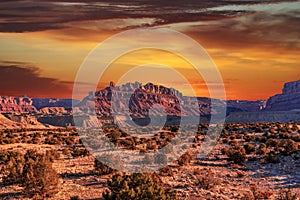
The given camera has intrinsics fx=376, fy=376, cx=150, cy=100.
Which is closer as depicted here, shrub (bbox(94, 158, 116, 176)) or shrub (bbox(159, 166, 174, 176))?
shrub (bbox(159, 166, 174, 176))

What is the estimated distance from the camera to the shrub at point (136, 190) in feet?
48.6

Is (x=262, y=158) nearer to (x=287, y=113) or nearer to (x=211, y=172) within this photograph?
(x=211, y=172)

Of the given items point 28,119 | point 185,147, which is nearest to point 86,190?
point 185,147

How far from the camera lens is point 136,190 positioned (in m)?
15.2

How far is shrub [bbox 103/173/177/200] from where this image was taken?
14.8m

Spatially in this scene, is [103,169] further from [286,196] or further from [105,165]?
[286,196]

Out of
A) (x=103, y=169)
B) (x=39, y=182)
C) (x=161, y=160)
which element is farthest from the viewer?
(x=161, y=160)

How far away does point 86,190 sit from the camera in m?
18.8

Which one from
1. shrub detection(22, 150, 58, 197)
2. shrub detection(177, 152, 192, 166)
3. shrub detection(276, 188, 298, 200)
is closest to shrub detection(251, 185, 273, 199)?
shrub detection(276, 188, 298, 200)

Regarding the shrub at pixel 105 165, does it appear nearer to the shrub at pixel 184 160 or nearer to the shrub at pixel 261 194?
the shrub at pixel 184 160

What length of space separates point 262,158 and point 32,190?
17206 millimetres

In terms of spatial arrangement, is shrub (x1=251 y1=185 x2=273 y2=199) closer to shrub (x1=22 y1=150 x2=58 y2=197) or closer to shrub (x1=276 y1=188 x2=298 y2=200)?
shrub (x1=276 y1=188 x2=298 y2=200)

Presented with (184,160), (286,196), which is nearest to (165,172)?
(184,160)

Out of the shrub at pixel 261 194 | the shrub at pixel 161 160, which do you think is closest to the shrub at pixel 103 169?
the shrub at pixel 161 160
